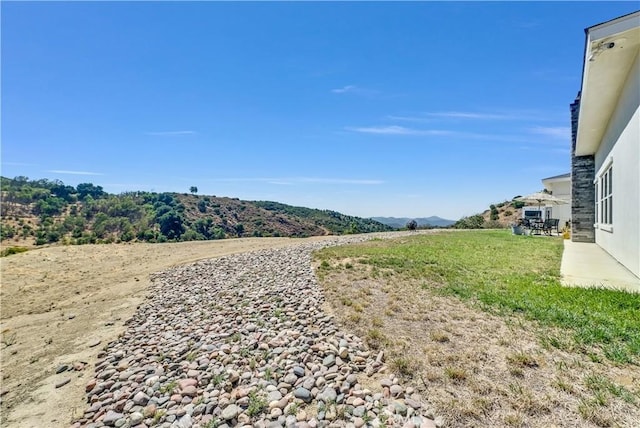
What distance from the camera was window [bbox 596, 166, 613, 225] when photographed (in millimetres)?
8820

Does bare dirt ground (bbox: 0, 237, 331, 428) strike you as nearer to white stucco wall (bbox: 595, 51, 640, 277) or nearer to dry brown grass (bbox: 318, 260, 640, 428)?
dry brown grass (bbox: 318, 260, 640, 428)

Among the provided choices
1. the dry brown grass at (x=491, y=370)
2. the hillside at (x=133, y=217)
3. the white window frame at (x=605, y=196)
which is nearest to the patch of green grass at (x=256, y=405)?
the dry brown grass at (x=491, y=370)

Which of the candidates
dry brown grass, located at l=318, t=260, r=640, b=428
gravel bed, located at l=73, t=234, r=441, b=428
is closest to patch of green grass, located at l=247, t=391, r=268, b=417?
gravel bed, located at l=73, t=234, r=441, b=428

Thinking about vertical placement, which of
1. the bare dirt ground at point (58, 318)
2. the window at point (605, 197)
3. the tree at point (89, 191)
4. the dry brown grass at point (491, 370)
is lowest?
the bare dirt ground at point (58, 318)

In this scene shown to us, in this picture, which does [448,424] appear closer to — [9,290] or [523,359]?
[523,359]

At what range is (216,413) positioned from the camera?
9.64 ft

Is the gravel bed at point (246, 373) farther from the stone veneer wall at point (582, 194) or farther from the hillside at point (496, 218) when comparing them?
the hillside at point (496, 218)

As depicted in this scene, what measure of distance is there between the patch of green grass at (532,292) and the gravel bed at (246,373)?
7.23 feet

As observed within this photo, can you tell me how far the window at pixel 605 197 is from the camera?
8.82 meters

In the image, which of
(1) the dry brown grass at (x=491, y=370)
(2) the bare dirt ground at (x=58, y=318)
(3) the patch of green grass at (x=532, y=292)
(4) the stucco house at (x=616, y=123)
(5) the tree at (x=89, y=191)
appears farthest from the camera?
→ (5) the tree at (x=89, y=191)

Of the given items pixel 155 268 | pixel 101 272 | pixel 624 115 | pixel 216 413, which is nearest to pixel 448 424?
pixel 216 413

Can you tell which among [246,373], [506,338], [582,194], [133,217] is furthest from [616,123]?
[133,217]

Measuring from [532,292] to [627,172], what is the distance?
3833 mm

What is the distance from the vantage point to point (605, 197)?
31.5 ft
